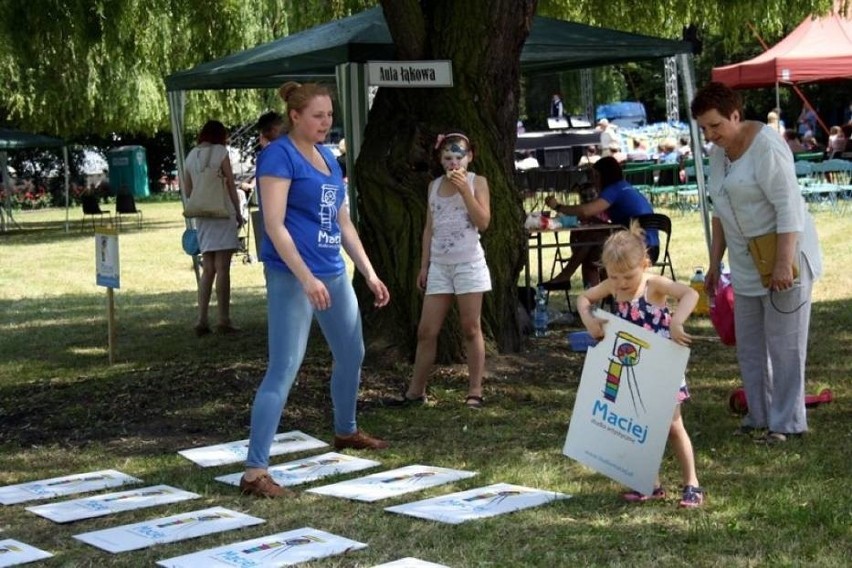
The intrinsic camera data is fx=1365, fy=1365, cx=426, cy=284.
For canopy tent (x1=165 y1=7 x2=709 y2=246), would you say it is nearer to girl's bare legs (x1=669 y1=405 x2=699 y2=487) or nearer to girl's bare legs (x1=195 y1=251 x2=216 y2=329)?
girl's bare legs (x1=195 y1=251 x2=216 y2=329)

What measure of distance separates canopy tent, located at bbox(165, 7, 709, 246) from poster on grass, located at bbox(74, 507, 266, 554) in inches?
187

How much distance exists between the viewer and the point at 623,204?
11367 mm

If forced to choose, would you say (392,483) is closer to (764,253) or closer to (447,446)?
(447,446)

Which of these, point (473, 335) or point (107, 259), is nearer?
point (473, 335)

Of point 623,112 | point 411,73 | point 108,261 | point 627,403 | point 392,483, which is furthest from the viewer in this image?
point 623,112

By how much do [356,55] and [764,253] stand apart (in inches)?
164

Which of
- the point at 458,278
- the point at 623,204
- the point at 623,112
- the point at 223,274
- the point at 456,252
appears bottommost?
the point at 223,274

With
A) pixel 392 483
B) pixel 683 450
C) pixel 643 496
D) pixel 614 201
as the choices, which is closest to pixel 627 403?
pixel 683 450

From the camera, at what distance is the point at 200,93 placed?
89.2ft

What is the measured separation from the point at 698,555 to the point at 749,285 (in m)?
2.17

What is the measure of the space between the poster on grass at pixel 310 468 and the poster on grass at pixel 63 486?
531 millimetres

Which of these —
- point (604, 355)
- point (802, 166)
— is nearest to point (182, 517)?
point (604, 355)

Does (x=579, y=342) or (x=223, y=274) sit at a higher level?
(x=223, y=274)

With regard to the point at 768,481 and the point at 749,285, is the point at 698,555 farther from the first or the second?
the point at 749,285
